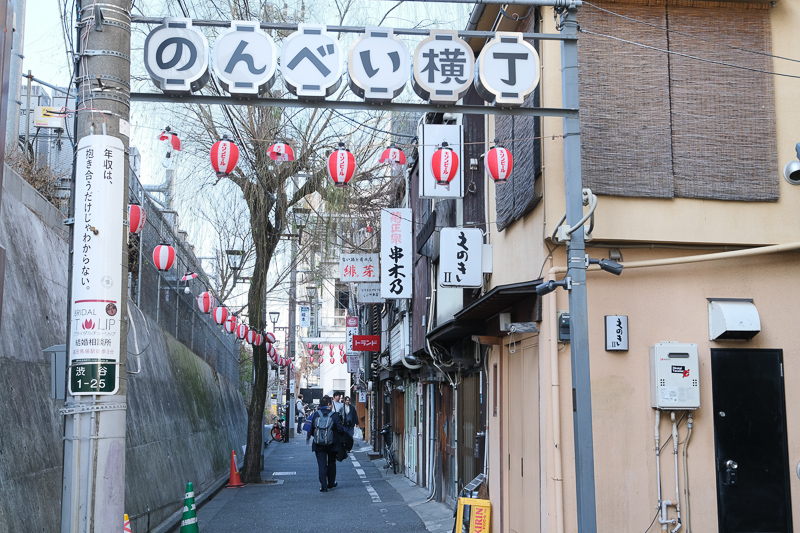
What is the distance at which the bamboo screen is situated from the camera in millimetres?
8992

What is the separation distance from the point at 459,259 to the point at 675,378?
3.73 meters

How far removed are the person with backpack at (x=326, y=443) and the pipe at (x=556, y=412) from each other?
11.1 m

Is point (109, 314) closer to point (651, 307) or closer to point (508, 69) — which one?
point (508, 69)

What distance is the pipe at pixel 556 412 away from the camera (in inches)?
331

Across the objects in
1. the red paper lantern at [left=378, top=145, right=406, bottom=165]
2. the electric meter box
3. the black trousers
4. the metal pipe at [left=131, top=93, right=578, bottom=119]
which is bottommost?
the black trousers

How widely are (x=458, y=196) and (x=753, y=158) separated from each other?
Answer: 4.95m

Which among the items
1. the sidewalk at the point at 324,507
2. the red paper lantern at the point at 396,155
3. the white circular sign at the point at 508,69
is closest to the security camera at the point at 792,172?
the white circular sign at the point at 508,69

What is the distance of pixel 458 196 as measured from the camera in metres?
13.0

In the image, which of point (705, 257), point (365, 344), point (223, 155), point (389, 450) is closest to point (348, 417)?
point (389, 450)

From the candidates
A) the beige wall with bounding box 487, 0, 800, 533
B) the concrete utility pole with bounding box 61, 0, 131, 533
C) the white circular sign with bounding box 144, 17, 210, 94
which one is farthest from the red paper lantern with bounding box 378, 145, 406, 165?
the concrete utility pole with bounding box 61, 0, 131, 533

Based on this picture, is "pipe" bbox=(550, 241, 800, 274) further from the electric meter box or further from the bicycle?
the bicycle

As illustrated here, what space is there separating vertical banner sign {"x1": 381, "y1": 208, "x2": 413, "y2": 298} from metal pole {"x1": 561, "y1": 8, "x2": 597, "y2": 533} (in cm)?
1112

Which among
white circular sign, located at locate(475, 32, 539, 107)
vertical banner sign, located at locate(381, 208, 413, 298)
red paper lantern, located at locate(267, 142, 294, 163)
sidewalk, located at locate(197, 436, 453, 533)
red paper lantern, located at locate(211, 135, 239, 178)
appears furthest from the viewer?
vertical banner sign, located at locate(381, 208, 413, 298)

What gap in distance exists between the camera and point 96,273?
550 cm
